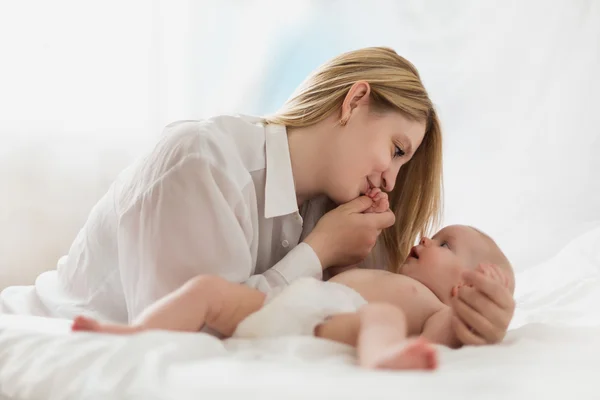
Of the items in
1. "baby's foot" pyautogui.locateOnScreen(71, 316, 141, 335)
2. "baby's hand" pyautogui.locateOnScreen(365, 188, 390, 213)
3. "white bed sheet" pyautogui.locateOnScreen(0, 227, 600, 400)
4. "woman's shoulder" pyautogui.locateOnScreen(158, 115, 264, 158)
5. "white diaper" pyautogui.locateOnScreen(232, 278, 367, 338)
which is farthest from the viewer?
"baby's hand" pyautogui.locateOnScreen(365, 188, 390, 213)

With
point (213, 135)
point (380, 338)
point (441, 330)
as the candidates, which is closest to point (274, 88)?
point (213, 135)

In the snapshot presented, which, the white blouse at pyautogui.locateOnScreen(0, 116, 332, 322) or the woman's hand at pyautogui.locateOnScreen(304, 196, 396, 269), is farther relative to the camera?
the woman's hand at pyautogui.locateOnScreen(304, 196, 396, 269)

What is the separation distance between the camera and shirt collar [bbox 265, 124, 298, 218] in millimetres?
1196

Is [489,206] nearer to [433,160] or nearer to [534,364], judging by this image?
[433,160]

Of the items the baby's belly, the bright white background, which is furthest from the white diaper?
the bright white background

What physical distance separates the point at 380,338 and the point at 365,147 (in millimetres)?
558

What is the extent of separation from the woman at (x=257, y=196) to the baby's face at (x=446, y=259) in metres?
0.13

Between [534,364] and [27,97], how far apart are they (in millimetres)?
1603

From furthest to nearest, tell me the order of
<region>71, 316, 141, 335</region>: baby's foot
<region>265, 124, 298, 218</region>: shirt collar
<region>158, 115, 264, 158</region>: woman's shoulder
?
<region>265, 124, 298, 218</region>: shirt collar, <region>158, 115, 264, 158</region>: woman's shoulder, <region>71, 316, 141, 335</region>: baby's foot

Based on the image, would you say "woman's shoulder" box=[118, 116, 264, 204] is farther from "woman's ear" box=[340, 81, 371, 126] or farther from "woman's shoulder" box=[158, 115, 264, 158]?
"woman's ear" box=[340, 81, 371, 126]

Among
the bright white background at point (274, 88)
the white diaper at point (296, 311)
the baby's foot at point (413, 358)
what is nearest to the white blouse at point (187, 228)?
the white diaper at point (296, 311)

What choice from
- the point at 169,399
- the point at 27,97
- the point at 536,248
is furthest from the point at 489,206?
the point at 169,399

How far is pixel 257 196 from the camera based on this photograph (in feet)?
3.97

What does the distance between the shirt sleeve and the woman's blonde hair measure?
295mm
